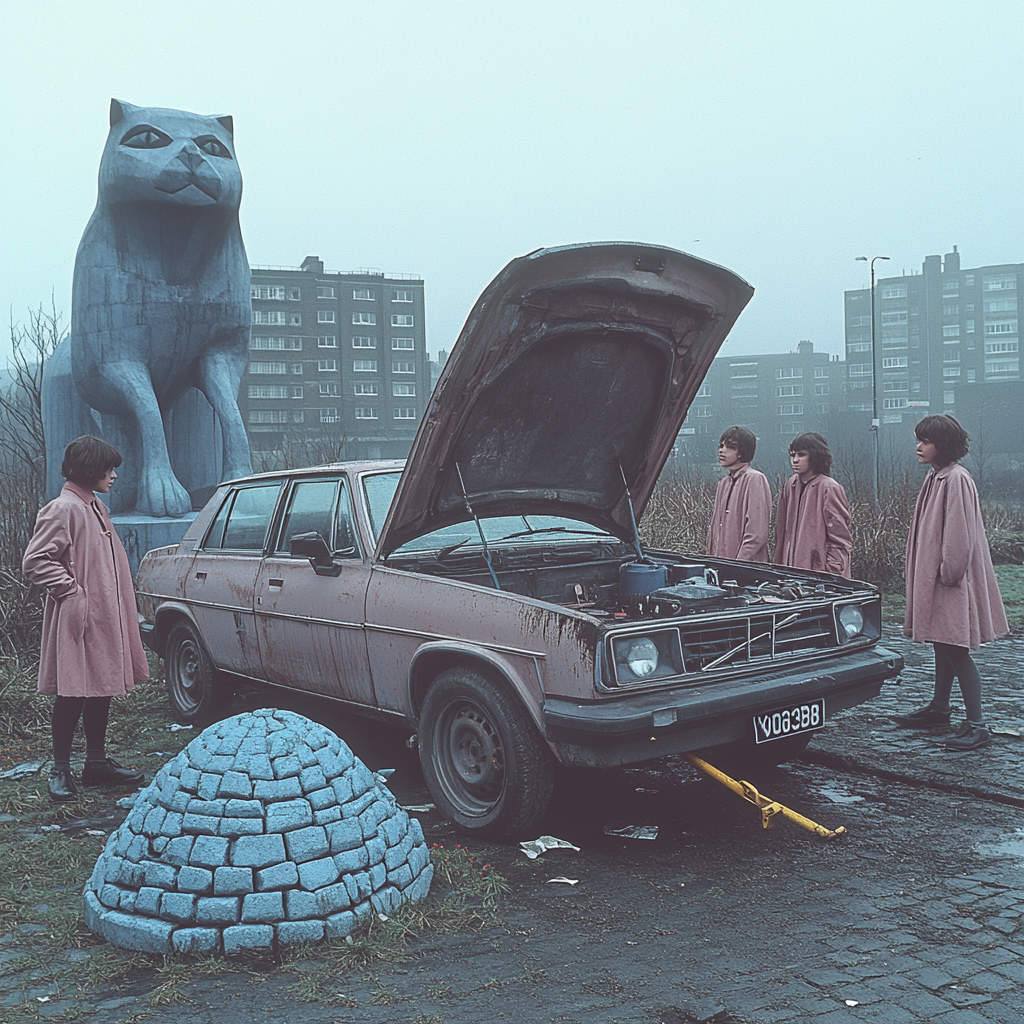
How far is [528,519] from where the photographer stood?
5.91m

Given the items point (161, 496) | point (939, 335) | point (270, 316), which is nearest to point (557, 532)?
point (161, 496)

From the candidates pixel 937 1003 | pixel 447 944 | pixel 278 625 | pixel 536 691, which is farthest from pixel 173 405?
pixel 937 1003

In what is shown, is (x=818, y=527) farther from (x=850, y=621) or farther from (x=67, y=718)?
(x=67, y=718)

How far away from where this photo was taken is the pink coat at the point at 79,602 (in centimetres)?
516

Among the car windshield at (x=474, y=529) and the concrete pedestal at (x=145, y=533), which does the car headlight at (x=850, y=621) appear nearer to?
the car windshield at (x=474, y=529)

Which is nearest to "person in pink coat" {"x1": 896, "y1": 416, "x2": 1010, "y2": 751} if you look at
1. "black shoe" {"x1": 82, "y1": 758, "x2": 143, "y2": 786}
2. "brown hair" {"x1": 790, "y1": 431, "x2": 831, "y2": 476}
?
"brown hair" {"x1": 790, "y1": 431, "x2": 831, "y2": 476}

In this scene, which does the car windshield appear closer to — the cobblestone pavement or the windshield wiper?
the windshield wiper

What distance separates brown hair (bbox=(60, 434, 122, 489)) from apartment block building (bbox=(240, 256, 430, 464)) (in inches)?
3073

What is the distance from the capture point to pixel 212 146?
968 cm

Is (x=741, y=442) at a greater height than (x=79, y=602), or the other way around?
(x=741, y=442)

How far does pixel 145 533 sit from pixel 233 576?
3.86 m

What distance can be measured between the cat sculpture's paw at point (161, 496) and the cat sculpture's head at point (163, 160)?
2610 mm

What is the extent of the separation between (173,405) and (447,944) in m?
8.68

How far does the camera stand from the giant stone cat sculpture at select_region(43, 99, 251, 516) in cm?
949
